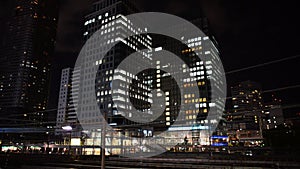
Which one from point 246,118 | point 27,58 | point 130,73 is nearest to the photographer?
point 246,118

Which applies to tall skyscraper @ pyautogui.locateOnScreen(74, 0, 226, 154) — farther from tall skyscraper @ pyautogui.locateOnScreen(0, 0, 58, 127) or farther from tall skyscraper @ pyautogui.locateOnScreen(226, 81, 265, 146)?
tall skyscraper @ pyautogui.locateOnScreen(0, 0, 58, 127)

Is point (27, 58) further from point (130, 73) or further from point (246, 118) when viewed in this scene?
point (246, 118)

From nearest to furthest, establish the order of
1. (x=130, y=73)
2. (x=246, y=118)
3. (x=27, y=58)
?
(x=246, y=118) → (x=130, y=73) → (x=27, y=58)

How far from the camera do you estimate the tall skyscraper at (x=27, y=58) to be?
10994 cm

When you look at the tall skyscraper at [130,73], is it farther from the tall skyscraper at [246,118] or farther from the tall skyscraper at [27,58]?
the tall skyscraper at [27,58]

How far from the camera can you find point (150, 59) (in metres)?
85.6

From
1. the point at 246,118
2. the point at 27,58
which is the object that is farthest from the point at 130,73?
the point at 27,58

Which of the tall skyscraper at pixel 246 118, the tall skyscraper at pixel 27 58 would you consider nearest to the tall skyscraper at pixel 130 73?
the tall skyscraper at pixel 246 118

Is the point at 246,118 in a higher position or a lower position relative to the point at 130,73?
lower

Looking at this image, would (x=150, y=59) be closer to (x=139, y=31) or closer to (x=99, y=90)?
(x=139, y=31)

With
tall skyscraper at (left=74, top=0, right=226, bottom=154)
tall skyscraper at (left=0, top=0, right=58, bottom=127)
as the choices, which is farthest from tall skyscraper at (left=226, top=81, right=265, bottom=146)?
tall skyscraper at (left=0, top=0, right=58, bottom=127)

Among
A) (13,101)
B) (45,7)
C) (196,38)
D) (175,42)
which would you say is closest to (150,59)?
(175,42)

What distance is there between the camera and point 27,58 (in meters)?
116

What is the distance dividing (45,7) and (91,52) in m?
81.3
